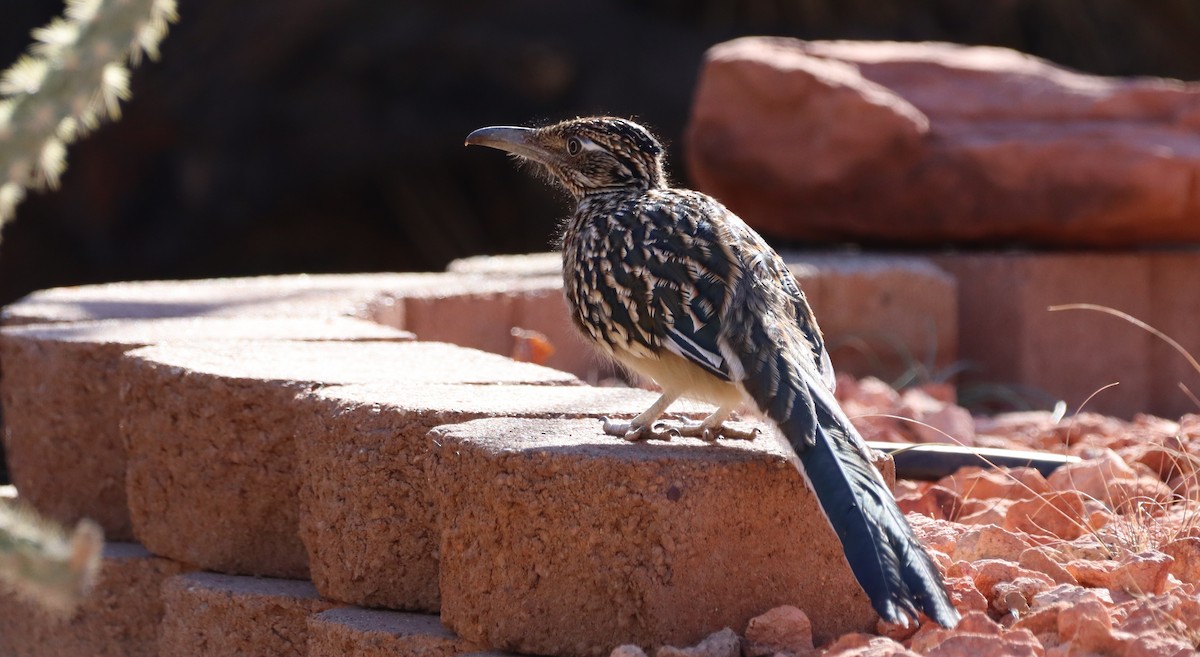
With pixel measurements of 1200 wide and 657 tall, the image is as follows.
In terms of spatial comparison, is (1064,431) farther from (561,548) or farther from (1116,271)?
(561,548)

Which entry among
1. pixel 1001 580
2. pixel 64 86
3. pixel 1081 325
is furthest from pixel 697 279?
pixel 1081 325

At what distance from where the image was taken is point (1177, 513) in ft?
11.5

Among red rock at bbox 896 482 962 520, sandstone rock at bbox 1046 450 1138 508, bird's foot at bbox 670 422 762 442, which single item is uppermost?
bird's foot at bbox 670 422 762 442

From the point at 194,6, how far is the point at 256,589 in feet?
24.1

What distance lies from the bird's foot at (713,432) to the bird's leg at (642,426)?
5cm

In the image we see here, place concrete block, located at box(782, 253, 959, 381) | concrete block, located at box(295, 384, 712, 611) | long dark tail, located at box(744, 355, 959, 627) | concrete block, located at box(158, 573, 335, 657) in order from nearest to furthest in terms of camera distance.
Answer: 1. long dark tail, located at box(744, 355, 959, 627)
2. concrete block, located at box(295, 384, 712, 611)
3. concrete block, located at box(158, 573, 335, 657)
4. concrete block, located at box(782, 253, 959, 381)

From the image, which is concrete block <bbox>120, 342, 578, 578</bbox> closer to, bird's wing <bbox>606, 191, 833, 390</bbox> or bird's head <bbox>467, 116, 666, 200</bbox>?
bird's head <bbox>467, 116, 666, 200</bbox>

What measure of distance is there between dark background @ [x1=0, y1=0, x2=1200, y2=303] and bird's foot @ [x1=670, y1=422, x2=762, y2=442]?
815cm

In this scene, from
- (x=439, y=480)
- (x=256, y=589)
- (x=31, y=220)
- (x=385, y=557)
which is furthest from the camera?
(x=31, y=220)

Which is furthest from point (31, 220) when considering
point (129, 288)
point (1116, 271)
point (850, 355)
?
point (1116, 271)

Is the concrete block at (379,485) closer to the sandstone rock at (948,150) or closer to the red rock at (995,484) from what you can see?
the red rock at (995,484)

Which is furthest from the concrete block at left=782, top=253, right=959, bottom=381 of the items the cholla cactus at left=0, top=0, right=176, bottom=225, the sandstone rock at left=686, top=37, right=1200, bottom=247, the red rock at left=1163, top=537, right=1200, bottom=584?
the cholla cactus at left=0, top=0, right=176, bottom=225

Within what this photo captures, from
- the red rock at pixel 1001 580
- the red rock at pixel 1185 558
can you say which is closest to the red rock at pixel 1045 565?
the red rock at pixel 1001 580

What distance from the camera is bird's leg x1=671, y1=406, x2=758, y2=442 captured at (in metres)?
2.88
